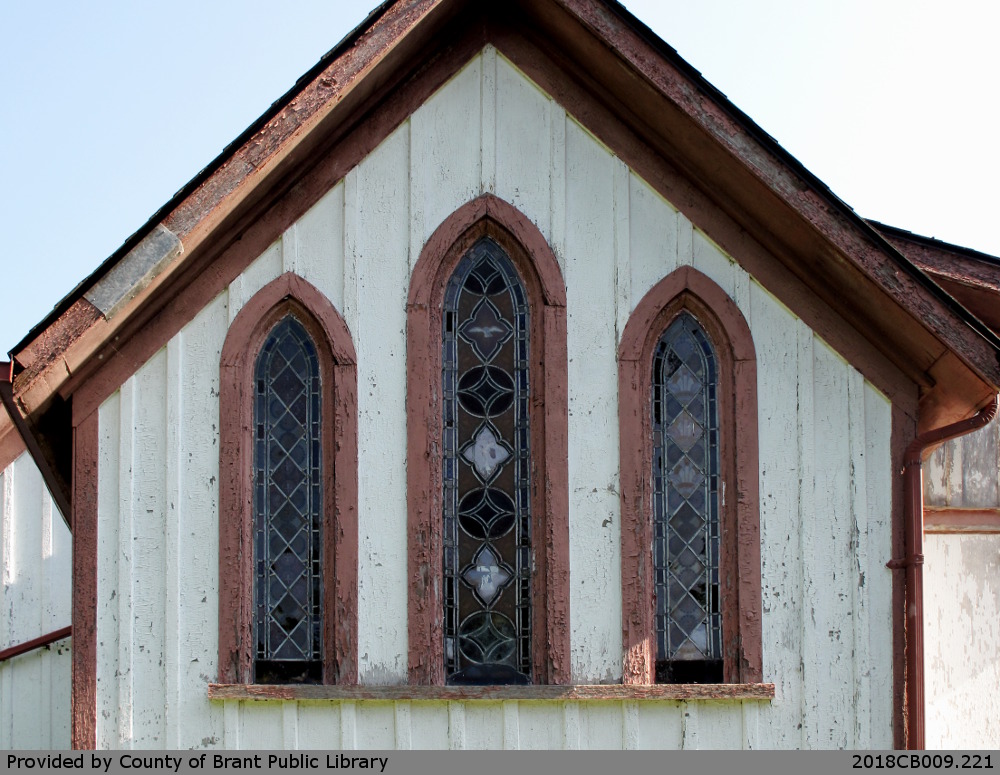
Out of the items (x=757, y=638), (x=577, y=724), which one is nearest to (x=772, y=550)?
(x=757, y=638)

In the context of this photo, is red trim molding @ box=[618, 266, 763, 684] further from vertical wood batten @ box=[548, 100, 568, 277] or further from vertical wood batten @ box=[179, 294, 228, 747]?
vertical wood batten @ box=[179, 294, 228, 747]

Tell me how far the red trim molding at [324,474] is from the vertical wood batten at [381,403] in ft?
0.20

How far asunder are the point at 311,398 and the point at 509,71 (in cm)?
219

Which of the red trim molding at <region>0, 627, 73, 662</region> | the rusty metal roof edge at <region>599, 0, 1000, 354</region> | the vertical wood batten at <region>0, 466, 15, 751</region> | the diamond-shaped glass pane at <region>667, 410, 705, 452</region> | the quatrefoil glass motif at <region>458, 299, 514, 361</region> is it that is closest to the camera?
the rusty metal roof edge at <region>599, 0, 1000, 354</region>

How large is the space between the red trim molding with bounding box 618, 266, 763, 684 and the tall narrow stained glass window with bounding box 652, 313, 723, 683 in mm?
52

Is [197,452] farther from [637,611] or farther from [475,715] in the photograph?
[637,611]

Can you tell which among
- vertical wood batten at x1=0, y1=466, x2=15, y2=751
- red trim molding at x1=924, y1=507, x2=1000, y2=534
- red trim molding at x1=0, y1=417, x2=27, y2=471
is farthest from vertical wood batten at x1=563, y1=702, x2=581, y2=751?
vertical wood batten at x1=0, y1=466, x2=15, y2=751

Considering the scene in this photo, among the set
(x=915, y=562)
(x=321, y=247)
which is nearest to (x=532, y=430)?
(x=321, y=247)

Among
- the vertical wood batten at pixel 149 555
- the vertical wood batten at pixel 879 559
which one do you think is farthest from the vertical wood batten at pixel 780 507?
the vertical wood batten at pixel 149 555

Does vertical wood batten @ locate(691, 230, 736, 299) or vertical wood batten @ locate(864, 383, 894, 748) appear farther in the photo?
vertical wood batten @ locate(691, 230, 736, 299)

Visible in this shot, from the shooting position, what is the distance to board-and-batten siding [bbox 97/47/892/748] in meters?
6.58

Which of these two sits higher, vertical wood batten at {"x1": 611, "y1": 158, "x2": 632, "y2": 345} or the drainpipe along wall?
vertical wood batten at {"x1": 611, "y1": 158, "x2": 632, "y2": 345}

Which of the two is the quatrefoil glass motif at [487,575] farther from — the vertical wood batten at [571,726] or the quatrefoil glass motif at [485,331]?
the quatrefoil glass motif at [485,331]

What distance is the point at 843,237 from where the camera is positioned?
6.40 metres
